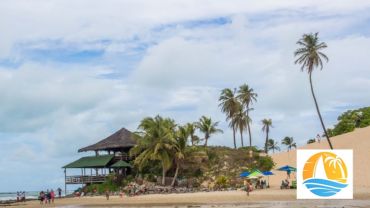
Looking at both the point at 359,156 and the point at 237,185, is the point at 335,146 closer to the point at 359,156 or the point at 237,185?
the point at 359,156

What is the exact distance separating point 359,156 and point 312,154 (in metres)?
44.1

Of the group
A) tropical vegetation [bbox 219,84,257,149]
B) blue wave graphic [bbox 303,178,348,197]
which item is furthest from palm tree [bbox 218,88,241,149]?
blue wave graphic [bbox 303,178,348,197]

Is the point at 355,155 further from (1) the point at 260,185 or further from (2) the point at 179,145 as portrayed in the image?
(2) the point at 179,145

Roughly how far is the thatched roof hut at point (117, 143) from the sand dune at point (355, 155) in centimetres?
1750

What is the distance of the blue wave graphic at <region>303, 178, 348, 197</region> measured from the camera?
2591cm

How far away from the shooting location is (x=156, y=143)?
60.1 metres

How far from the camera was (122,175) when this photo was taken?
6500 cm

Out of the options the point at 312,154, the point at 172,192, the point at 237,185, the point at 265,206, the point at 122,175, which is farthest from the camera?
the point at 122,175

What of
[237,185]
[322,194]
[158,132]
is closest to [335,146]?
[237,185]

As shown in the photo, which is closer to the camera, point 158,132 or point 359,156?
point 158,132

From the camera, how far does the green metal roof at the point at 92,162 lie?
214ft

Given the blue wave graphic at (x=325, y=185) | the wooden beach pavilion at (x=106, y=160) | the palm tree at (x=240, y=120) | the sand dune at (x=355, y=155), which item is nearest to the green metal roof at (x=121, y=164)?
the wooden beach pavilion at (x=106, y=160)

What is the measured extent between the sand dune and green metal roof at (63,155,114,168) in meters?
19.5

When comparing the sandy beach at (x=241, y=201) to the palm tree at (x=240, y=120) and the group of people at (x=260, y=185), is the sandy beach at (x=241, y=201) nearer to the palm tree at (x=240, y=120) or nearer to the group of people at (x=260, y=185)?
the group of people at (x=260, y=185)
